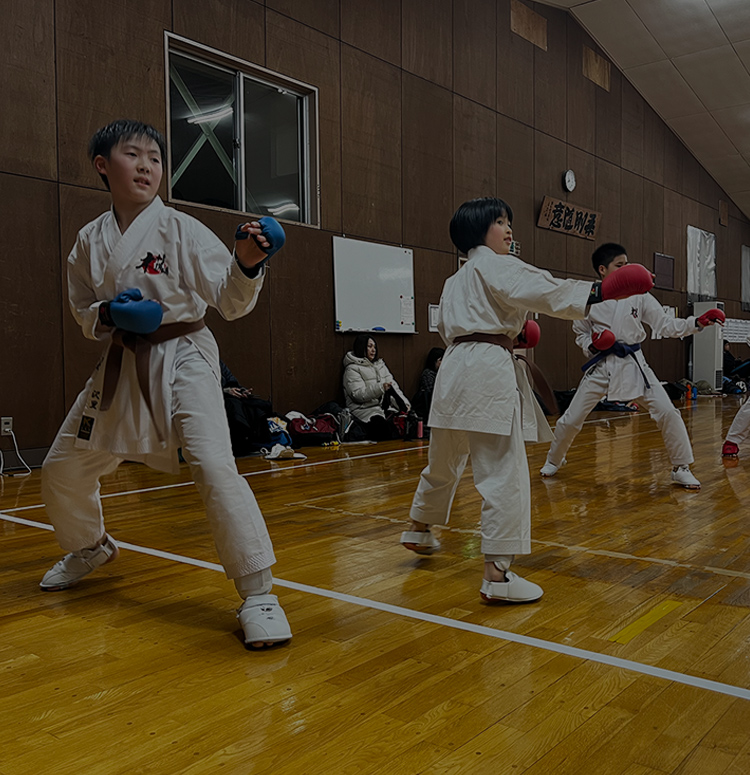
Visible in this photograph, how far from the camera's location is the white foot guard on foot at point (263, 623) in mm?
1789

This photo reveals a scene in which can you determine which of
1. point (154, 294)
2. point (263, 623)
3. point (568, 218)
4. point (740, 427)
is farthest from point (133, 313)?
point (568, 218)

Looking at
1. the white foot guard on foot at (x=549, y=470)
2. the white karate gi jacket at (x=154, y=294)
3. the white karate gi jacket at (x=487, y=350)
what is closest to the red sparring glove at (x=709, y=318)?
the white foot guard on foot at (x=549, y=470)

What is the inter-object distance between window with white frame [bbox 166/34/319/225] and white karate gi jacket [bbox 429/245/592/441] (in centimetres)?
377

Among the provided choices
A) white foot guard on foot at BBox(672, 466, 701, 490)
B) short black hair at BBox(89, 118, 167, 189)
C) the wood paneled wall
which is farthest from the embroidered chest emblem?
the wood paneled wall

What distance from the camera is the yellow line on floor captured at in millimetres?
1858

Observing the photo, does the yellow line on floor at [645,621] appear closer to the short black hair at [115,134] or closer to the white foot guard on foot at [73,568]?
the white foot guard on foot at [73,568]

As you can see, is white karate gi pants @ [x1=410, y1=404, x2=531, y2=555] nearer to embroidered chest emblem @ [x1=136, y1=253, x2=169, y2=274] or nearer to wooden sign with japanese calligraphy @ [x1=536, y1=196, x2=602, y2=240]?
embroidered chest emblem @ [x1=136, y1=253, x2=169, y2=274]

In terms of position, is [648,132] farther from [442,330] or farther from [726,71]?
[442,330]

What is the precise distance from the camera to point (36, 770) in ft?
4.13

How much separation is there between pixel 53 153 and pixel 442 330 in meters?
3.54

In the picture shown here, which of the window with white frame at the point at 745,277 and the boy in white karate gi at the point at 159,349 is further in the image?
the window with white frame at the point at 745,277

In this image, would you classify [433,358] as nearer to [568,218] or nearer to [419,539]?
[568,218]

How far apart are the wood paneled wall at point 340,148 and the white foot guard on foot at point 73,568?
2.73m

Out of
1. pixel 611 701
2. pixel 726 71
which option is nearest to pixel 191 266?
pixel 611 701
